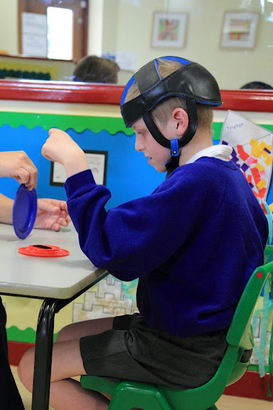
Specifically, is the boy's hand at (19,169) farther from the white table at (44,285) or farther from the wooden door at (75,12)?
the wooden door at (75,12)

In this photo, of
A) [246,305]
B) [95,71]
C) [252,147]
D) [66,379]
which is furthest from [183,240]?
[95,71]

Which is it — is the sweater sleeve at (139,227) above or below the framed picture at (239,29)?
below

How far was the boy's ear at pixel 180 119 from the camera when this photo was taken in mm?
998

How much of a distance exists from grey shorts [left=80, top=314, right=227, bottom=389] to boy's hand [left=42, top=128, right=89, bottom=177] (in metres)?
0.36

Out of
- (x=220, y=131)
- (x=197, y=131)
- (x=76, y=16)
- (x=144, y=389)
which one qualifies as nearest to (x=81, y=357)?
(x=144, y=389)

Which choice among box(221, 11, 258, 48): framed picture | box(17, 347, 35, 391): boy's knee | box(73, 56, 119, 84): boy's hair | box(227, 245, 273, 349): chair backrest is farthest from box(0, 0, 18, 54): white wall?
box(227, 245, 273, 349): chair backrest

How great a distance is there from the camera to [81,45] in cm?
332

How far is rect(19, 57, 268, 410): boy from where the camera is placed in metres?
0.92

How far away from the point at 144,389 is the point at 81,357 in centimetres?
15

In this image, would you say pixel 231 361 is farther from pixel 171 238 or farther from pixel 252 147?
pixel 252 147

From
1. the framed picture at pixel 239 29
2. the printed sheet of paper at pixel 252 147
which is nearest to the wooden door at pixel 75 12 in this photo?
the framed picture at pixel 239 29

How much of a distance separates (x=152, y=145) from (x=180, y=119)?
9cm

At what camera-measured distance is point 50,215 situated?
1377mm

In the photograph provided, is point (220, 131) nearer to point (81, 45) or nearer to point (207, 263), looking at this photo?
point (207, 263)
